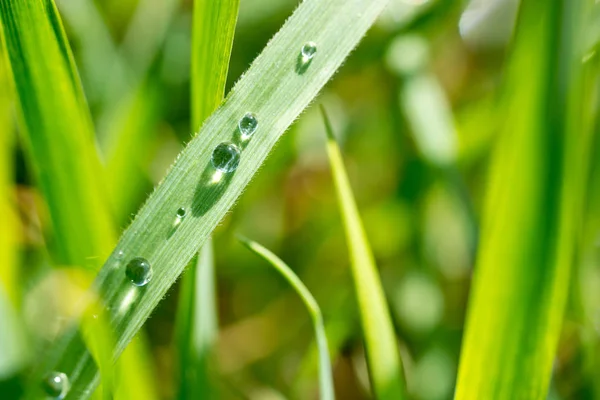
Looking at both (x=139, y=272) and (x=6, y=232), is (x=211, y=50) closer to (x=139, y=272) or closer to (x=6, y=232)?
(x=139, y=272)

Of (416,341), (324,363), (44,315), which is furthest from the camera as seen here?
(416,341)

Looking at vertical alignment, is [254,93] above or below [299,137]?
below

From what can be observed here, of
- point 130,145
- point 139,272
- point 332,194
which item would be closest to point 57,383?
point 139,272

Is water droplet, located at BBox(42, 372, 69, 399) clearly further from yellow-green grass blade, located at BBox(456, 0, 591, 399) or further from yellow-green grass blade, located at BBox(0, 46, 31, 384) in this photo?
yellow-green grass blade, located at BBox(456, 0, 591, 399)

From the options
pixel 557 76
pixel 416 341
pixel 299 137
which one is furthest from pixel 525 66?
pixel 299 137

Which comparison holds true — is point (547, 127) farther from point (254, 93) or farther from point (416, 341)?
point (416, 341)

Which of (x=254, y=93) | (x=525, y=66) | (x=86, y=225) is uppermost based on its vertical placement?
(x=525, y=66)
